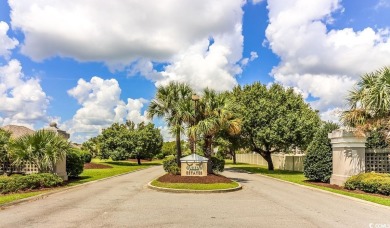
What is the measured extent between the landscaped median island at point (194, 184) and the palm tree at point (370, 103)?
264 inches

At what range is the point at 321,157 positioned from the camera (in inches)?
847

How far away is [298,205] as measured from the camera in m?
13.0

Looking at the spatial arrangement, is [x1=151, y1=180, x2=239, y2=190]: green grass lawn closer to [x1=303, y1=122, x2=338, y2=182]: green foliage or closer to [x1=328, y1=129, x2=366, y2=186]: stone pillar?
[x1=328, y1=129, x2=366, y2=186]: stone pillar

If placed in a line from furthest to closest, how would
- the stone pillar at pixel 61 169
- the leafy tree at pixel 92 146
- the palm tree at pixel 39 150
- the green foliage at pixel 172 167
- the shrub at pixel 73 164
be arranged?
the leafy tree at pixel 92 146, the shrub at pixel 73 164, the green foliage at pixel 172 167, the stone pillar at pixel 61 169, the palm tree at pixel 39 150

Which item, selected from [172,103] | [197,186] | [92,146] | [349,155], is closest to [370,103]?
[349,155]

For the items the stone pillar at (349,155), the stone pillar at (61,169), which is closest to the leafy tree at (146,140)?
the stone pillar at (61,169)

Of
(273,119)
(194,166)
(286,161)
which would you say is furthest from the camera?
(286,161)

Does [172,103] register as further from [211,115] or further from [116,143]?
[116,143]

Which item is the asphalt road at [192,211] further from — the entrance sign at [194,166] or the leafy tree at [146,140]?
the leafy tree at [146,140]

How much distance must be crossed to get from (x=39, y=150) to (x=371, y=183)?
15.8 metres

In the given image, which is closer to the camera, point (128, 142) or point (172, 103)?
point (172, 103)

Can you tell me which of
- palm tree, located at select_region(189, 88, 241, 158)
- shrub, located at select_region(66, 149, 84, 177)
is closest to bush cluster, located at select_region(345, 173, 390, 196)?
palm tree, located at select_region(189, 88, 241, 158)

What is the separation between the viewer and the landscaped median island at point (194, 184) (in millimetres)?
16797

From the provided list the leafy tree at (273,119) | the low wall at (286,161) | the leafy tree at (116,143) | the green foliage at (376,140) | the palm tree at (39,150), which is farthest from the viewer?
the leafy tree at (116,143)
